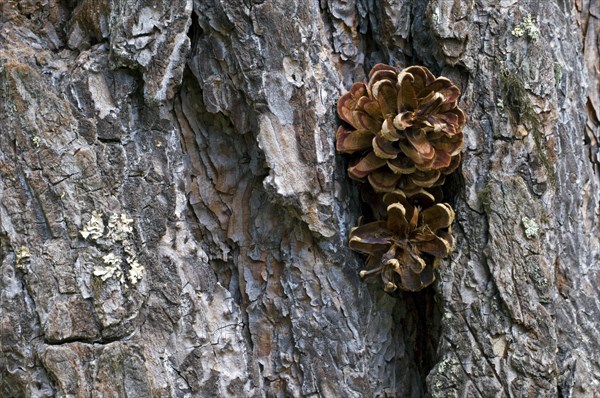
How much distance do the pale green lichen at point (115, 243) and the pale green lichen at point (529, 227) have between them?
0.95m

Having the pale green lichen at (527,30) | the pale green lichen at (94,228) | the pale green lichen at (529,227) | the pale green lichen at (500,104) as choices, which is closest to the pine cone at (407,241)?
the pale green lichen at (529,227)

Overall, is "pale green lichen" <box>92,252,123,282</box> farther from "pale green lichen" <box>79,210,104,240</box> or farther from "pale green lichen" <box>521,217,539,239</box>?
"pale green lichen" <box>521,217,539,239</box>

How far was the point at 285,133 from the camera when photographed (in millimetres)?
1607

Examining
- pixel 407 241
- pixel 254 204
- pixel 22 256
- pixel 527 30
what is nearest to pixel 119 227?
pixel 22 256

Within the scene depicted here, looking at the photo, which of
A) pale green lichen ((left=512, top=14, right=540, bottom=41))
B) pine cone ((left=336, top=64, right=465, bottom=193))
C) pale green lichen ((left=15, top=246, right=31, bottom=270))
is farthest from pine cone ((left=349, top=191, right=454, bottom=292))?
pale green lichen ((left=15, top=246, right=31, bottom=270))

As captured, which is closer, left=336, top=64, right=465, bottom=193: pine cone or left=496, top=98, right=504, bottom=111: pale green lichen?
left=336, top=64, right=465, bottom=193: pine cone

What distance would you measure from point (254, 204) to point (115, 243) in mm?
365

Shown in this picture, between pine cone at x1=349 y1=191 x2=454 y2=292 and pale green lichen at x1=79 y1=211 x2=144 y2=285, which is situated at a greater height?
pine cone at x1=349 y1=191 x2=454 y2=292

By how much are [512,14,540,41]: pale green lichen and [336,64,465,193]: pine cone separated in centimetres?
25

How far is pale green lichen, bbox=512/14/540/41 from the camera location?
5.45ft

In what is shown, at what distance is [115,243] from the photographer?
1.60 meters

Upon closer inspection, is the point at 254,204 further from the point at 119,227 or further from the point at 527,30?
the point at 527,30

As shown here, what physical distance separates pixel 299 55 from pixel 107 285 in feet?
2.38

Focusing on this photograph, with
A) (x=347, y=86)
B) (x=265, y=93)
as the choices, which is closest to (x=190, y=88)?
(x=265, y=93)
